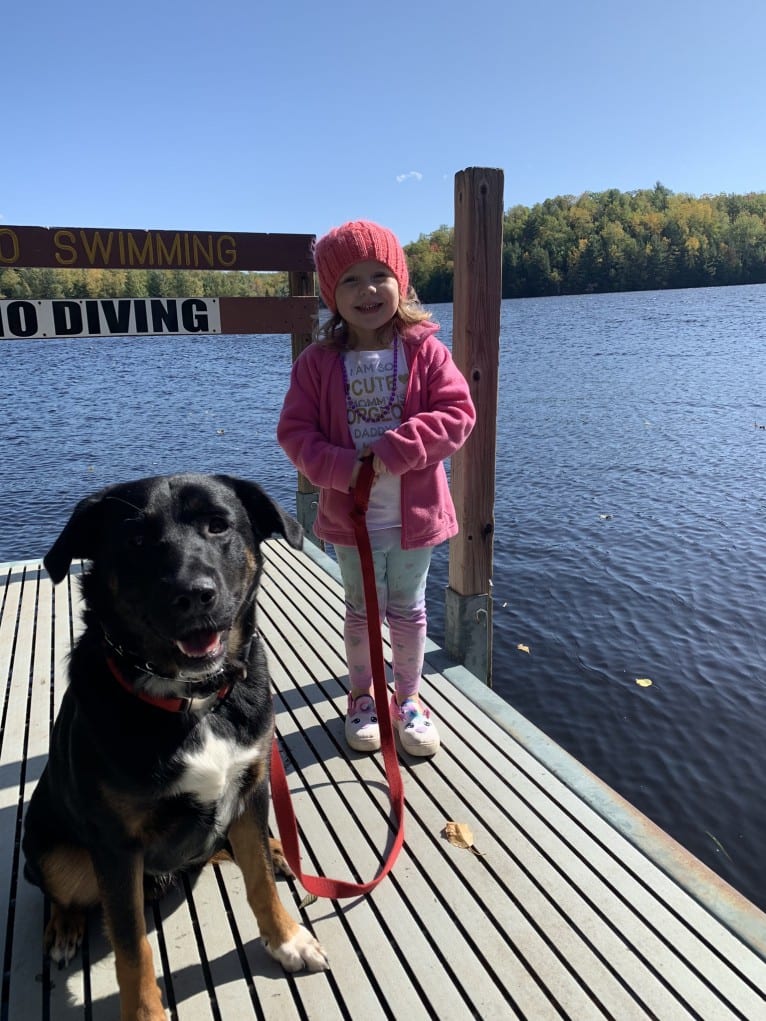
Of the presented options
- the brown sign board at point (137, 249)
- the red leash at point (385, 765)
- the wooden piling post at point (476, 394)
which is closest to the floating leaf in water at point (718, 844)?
the wooden piling post at point (476, 394)

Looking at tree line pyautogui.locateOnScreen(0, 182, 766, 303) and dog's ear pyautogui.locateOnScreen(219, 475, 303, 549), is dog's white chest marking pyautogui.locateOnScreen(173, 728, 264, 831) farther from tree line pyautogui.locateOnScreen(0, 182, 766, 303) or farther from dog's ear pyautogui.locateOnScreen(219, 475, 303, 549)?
tree line pyautogui.locateOnScreen(0, 182, 766, 303)

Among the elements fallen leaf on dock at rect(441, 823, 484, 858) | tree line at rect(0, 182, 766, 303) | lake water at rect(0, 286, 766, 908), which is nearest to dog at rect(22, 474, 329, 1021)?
fallen leaf on dock at rect(441, 823, 484, 858)

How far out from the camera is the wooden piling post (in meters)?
3.34

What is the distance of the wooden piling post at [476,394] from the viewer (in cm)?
334

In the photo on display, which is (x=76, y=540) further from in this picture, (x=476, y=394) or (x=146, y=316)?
(x=146, y=316)

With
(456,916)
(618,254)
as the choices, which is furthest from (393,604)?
(618,254)

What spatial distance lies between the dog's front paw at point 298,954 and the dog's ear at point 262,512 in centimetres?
114

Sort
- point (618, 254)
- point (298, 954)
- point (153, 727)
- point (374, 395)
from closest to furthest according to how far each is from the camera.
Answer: point (153, 727)
point (298, 954)
point (374, 395)
point (618, 254)

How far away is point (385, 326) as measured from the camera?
2.89 metres

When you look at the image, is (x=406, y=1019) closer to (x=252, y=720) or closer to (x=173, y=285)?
(x=252, y=720)

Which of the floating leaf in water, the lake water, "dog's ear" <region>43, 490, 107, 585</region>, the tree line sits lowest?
the floating leaf in water

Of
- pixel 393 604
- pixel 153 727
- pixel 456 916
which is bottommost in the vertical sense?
pixel 456 916

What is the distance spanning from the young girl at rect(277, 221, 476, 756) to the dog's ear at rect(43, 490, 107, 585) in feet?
3.10

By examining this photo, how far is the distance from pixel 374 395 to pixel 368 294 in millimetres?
389
